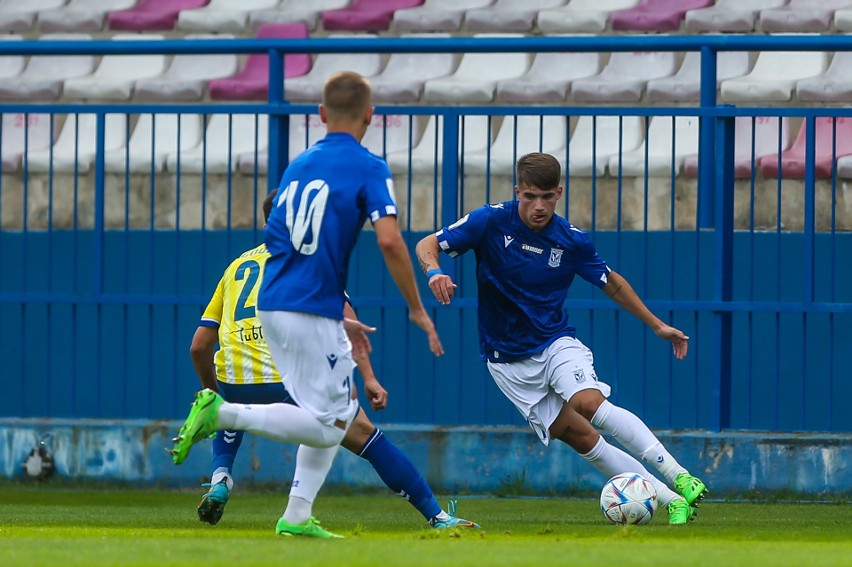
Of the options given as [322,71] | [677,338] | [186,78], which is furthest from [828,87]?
[186,78]

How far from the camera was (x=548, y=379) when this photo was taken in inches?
297

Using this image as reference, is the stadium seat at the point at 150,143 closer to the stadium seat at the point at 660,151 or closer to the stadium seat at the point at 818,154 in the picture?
the stadium seat at the point at 660,151

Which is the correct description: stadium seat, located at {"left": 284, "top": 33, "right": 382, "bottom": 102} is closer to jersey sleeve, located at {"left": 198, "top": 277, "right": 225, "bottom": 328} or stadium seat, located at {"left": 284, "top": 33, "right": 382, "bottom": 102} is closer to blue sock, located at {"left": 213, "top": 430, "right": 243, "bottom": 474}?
jersey sleeve, located at {"left": 198, "top": 277, "right": 225, "bottom": 328}

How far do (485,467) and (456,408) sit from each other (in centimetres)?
47

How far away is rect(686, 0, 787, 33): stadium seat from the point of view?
40.4 ft

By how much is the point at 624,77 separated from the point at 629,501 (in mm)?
5974

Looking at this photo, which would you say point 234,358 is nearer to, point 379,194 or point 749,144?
point 379,194

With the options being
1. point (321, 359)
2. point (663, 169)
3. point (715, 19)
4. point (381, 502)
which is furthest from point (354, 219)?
point (715, 19)

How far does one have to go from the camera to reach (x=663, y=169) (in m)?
10.4

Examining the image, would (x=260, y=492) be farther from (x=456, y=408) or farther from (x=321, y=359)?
(x=321, y=359)

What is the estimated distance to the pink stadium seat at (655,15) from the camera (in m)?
12.6

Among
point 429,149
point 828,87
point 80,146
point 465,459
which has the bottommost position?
point 465,459

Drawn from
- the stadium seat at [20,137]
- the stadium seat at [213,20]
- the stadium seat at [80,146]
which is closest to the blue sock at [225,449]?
the stadium seat at [80,146]

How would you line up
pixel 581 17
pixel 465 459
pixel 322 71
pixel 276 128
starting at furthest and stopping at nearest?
pixel 322 71 → pixel 581 17 → pixel 276 128 → pixel 465 459
